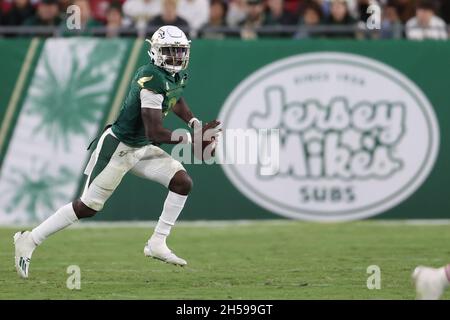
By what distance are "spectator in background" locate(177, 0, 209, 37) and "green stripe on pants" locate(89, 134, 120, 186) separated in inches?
231

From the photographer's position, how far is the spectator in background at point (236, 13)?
1546 centimetres

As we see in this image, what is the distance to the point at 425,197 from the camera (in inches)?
558

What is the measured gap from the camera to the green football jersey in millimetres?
9391

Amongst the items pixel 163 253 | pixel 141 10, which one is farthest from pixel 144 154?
pixel 141 10

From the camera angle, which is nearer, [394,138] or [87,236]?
[87,236]

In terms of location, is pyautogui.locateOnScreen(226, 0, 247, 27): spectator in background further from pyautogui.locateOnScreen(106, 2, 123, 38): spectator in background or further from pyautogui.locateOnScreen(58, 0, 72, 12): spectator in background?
pyautogui.locateOnScreen(58, 0, 72, 12): spectator in background

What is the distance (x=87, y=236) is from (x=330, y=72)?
3.70 meters

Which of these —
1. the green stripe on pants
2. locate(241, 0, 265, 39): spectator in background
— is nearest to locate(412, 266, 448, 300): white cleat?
the green stripe on pants

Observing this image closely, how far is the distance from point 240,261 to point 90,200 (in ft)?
6.11
